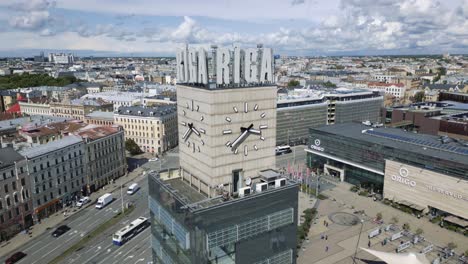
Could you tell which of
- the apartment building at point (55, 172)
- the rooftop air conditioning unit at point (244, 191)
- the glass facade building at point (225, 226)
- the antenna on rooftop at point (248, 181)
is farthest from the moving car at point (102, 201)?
the rooftop air conditioning unit at point (244, 191)

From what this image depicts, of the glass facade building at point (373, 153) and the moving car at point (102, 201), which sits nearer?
the glass facade building at point (373, 153)

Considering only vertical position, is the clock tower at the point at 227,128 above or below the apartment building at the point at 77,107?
above

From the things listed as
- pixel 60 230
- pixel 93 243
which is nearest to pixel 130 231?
pixel 93 243

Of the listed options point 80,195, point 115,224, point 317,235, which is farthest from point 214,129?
point 80,195

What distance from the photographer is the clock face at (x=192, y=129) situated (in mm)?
46438

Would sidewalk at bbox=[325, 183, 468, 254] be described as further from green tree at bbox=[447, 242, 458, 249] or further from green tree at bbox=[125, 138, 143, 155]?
green tree at bbox=[125, 138, 143, 155]

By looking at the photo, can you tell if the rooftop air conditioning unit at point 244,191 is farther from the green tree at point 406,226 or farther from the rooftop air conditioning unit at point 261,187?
the green tree at point 406,226

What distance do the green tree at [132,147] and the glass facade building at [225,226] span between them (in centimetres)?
11389

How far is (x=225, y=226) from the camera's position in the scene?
141 feet

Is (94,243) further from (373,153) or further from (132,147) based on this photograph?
(373,153)

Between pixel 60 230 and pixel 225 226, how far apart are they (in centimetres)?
6728

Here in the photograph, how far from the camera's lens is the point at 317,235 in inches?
3588

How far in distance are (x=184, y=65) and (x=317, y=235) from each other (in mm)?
60925

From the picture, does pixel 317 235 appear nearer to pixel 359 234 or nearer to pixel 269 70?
pixel 359 234
